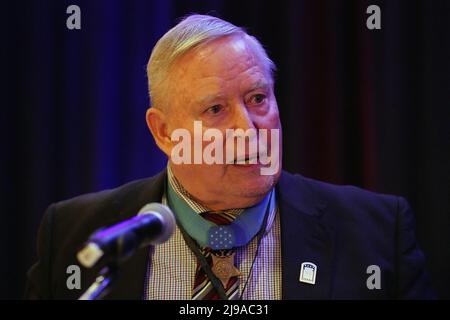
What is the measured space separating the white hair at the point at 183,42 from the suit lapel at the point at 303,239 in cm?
41

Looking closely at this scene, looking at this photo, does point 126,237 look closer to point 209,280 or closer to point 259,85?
point 209,280

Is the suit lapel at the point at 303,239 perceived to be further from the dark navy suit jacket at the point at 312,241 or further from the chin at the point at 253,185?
the chin at the point at 253,185

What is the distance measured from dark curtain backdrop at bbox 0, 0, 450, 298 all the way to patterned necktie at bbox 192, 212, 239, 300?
636mm

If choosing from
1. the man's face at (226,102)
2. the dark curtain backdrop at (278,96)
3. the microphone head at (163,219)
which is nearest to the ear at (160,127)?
the man's face at (226,102)

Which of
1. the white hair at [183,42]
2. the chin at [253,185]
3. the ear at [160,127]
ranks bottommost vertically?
the chin at [253,185]

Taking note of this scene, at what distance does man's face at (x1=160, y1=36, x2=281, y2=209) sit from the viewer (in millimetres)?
1922

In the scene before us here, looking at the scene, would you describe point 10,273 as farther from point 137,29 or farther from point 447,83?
point 447,83

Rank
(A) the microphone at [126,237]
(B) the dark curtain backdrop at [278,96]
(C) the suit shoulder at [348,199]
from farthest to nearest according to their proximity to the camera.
Result: (B) the dark curtain backdrop at [278,96] → (C) the suit shoulder at [348,199] → (A) the microphone at [126,237]

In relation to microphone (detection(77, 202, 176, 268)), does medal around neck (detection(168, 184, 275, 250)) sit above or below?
below

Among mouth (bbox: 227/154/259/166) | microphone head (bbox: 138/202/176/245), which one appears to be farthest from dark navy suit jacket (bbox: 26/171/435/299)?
microphone head (bbox: 138/202/176/245)

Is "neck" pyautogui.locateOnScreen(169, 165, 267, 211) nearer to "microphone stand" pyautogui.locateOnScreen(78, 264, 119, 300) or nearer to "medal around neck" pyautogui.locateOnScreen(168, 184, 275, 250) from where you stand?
"medal around neck" pyautogui.locateOnScreen(168, 184, 275, 250)

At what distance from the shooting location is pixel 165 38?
2.00 meters

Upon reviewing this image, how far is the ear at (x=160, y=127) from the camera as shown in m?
Answer: 2.09
